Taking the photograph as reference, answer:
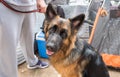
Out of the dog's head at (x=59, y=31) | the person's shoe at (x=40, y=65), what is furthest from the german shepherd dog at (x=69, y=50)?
the person's shoe at (x=40, y=65)

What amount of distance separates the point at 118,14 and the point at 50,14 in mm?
1074

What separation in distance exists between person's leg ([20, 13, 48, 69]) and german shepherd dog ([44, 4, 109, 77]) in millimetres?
371

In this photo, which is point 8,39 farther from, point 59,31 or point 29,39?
point 29,39

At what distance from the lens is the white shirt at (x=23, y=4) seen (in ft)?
5.11

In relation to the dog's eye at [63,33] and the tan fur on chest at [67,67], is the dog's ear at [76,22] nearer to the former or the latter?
the dog's eye at [63,33]

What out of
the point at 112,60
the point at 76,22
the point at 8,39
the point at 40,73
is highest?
the point at 76,22

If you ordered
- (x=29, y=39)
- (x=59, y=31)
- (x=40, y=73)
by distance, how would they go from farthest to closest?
(x=40, y=73), (x=29, y=39), (x=59, y=31)

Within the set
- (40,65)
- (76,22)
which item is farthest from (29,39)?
(76,22)

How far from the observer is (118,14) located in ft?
7.83

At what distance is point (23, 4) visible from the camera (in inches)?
63.6

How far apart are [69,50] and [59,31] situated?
22 cm

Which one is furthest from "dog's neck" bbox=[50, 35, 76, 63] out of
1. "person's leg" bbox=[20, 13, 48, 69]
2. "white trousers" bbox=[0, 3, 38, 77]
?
"person's leg" bbox=[20, 13, 48, 69]

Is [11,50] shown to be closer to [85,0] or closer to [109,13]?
[109,13]

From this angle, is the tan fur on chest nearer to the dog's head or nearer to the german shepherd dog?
the german shepherd dog
